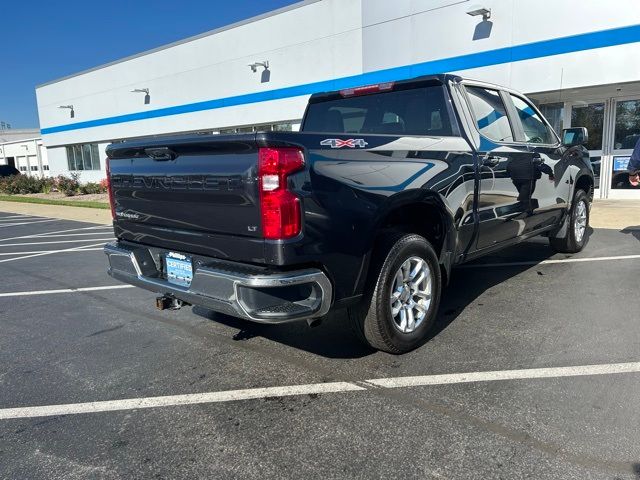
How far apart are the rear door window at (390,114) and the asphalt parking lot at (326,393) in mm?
1716

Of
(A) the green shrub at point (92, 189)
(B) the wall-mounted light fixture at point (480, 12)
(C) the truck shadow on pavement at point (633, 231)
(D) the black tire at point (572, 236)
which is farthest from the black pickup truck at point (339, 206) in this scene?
(A) the green shrub at point (92, 189)

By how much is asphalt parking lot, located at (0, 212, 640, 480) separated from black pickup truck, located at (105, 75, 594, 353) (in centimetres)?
48

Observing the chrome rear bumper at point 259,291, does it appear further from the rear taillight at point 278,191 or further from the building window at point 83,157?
the building window at point 83,157

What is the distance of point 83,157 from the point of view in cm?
3008

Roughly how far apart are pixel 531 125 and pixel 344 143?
3233 mm

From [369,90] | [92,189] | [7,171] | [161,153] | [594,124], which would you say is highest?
[369,90]

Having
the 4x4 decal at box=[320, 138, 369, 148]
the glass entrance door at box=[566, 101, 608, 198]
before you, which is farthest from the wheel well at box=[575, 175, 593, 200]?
the glass entrance door at box=[566, 101, 608, 198]

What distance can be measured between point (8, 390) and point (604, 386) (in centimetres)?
394

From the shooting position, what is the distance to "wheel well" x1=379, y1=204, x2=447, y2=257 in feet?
11.9

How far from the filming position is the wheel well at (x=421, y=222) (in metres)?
3.63

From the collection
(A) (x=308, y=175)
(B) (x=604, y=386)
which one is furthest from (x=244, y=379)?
(B) (x=604, y=386)

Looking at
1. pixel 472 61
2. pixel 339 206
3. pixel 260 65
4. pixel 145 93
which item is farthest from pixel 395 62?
pixel 145 93

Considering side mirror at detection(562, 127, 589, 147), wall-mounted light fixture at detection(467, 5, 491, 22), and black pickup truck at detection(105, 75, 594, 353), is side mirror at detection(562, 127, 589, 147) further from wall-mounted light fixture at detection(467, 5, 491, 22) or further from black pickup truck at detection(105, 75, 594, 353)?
wall-mounted light fixture at detection(467, 5, 491, 22)

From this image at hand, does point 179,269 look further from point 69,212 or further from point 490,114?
point 69,212
